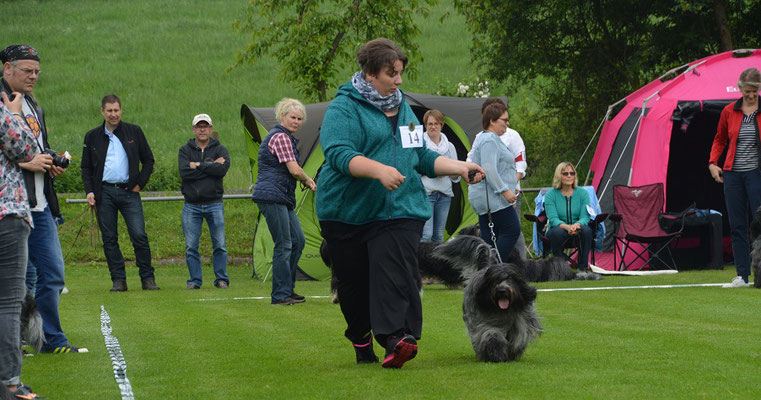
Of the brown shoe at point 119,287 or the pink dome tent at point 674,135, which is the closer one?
the brown shoe at point 119,287

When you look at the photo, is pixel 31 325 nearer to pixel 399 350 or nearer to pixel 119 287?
pixel 399 350

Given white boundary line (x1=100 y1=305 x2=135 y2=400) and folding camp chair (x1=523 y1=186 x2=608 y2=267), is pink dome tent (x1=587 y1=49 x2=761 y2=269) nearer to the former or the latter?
folding camp chair (x1=523 y1=186 x2=608 y2=267)

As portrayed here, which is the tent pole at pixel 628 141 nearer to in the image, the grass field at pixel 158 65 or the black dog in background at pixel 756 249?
the black dog in background at pixel 756 249

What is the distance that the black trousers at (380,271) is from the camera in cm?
459

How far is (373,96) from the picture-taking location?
4.66m

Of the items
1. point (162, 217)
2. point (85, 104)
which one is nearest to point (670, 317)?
point (162, 217)

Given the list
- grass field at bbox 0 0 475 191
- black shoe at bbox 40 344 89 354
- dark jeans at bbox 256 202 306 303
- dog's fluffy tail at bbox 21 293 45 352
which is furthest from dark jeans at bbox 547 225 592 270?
grass field at bbox 0 0 475 191

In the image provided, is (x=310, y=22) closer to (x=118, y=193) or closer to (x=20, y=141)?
(x=118, y=193)

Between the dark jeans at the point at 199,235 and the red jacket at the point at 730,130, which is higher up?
the red jacket at the point at 730,130

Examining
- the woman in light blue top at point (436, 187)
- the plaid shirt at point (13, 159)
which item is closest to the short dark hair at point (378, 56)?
the plaid shirt at point (13, 159)

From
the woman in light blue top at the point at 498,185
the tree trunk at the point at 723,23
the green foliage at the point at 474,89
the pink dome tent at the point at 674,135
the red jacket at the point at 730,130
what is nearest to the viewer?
the woman in light blue top at the point at 498,185

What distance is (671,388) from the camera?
158 inches

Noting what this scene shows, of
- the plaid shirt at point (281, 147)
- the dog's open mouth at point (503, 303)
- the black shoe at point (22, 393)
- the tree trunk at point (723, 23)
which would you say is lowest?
the black shoe at point (22, 393)

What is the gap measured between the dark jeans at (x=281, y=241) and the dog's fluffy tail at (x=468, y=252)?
1844 millimetres
